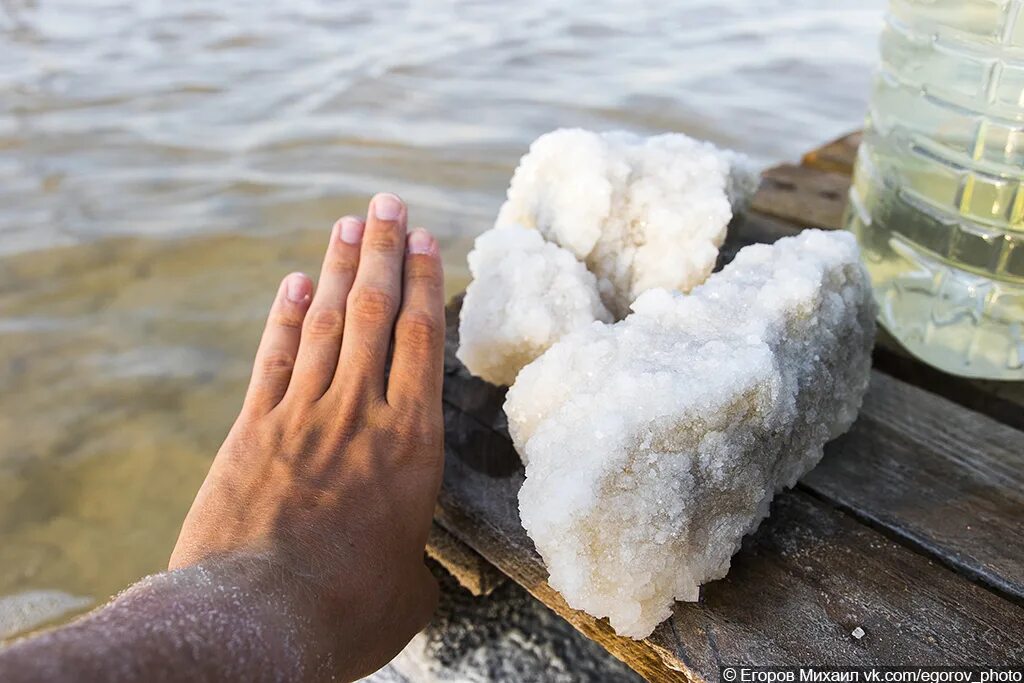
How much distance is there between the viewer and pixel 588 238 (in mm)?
1552

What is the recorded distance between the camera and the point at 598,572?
1.04 m

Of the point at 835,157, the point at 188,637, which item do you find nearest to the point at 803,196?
the point at 835,157

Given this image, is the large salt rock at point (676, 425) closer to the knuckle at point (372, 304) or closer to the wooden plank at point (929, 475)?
the wooden plank at point (929, 475)

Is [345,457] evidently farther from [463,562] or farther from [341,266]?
[341,266]

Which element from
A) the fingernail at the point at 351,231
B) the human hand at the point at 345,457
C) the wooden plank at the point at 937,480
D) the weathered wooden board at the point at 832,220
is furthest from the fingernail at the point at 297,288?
the wooden plank at the point at 937,480

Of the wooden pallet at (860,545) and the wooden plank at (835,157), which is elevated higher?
the wooden plank at (835,157)

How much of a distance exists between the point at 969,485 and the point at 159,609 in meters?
1.26

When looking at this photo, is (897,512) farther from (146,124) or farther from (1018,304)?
(146,124)

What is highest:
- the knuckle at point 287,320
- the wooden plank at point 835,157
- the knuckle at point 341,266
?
the wooden plank at point 835,157

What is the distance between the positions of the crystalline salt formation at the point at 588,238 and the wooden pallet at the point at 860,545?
0.63 ft

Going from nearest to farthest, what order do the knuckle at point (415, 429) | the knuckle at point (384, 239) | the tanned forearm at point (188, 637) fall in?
the tanned forearm at point (188, 637), the knuckle at point (415, 429), the knuckle at point (384, 239)

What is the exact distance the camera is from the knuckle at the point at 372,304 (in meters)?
1.60

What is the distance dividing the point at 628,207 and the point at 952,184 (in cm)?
71

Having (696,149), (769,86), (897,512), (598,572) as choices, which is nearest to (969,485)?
(897,512)
